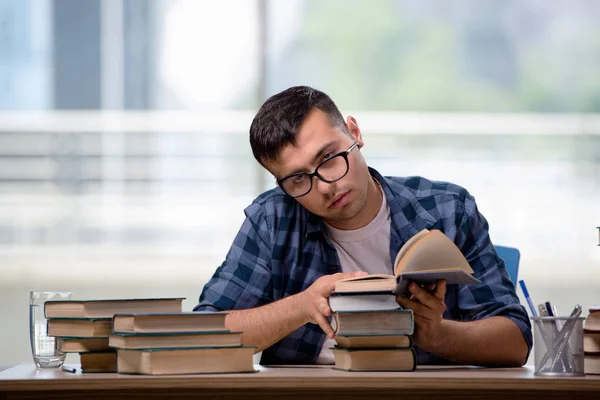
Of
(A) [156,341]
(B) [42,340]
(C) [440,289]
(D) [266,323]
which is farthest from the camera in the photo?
(D) [266,323]

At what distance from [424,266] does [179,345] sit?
40 cm

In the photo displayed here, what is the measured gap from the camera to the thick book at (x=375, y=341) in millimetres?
1396

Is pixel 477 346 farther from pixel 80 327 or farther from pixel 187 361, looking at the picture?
pixel 80 327

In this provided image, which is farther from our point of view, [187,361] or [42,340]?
[42,340]

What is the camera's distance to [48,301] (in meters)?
1.52

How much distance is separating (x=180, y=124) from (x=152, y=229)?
525mm

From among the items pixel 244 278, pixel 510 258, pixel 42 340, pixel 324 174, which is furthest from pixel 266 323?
pixel 510 258

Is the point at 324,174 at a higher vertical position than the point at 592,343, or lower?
higher

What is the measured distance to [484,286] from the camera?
1824 millimetres

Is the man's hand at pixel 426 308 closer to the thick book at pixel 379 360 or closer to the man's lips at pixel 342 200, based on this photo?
the thick book at pixel 379 360

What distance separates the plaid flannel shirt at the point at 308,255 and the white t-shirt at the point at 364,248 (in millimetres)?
23

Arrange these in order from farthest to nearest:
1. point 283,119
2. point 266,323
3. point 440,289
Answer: point 283,119, point 266,323, point 440,289
